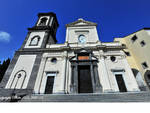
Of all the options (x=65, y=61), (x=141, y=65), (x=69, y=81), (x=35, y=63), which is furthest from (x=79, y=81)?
(x=141, y=65)

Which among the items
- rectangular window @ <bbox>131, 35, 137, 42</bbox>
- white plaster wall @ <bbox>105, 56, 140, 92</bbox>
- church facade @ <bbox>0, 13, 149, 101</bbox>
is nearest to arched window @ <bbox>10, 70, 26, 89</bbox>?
church facade @ <bbox>0, 13, 149, 101</bbox>

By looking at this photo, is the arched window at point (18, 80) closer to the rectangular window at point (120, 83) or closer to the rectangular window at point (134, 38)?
the rectangular window at point (120, 83)

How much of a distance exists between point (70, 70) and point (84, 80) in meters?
2.32

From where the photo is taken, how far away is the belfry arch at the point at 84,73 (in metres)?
9.78

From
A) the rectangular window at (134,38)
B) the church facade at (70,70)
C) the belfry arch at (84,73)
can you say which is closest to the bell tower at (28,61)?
the church facade at (70,70)

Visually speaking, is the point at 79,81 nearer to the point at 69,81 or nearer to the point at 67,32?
the point at 69,81

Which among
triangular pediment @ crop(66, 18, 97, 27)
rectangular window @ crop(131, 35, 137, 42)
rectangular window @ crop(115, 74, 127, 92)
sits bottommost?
rectangular window @ crop(115, 74, 127, 92)

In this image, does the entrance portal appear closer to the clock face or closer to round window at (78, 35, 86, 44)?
round window at (78, 35, 86, 44)

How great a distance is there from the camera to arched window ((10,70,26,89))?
9992 mm

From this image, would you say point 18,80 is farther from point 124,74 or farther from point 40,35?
point 124,74

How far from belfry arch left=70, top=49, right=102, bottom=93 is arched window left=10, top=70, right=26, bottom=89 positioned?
252 inches

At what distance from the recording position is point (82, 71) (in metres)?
11.5
